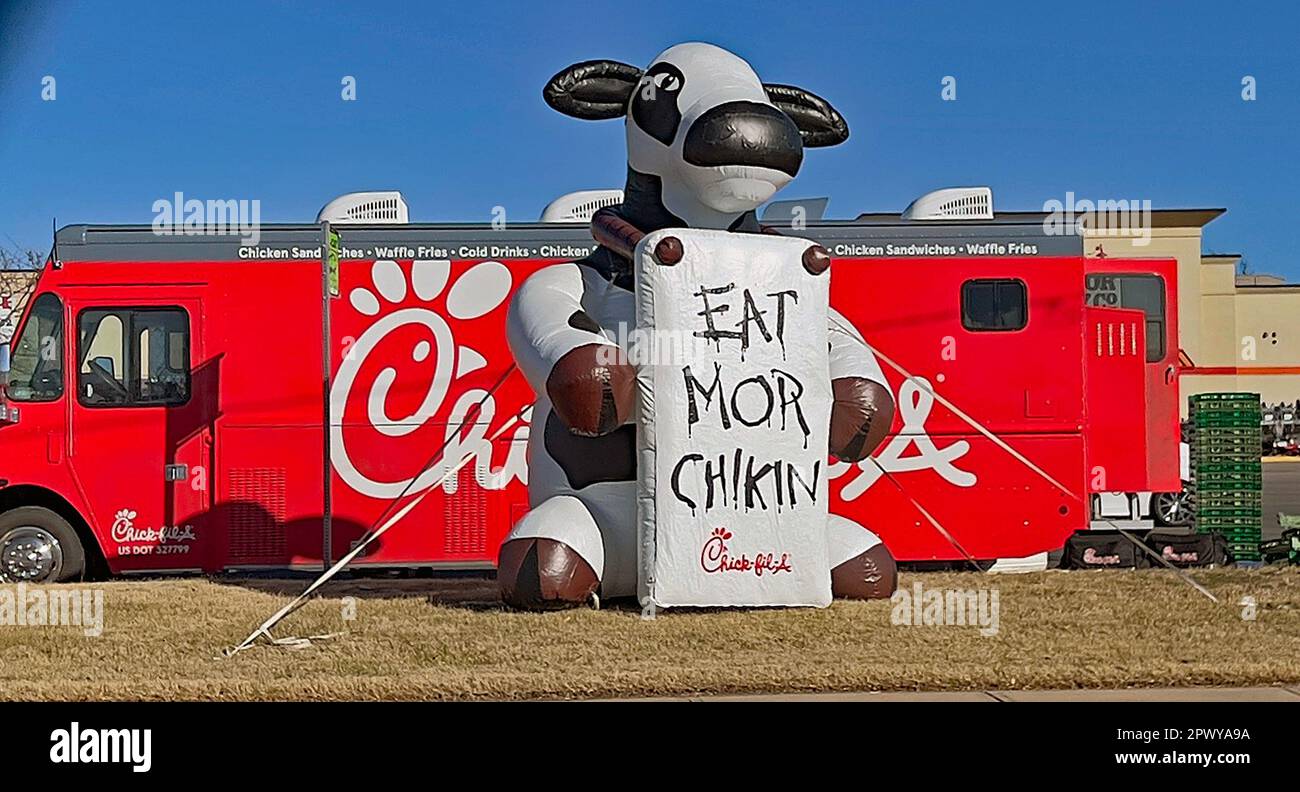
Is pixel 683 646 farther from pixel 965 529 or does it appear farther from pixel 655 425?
pixel 965 529

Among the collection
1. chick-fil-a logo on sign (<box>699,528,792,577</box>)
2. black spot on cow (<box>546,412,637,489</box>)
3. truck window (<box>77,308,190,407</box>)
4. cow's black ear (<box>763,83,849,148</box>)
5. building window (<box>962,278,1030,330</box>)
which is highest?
cow's black ear (<box>763,83,849,148</box>)

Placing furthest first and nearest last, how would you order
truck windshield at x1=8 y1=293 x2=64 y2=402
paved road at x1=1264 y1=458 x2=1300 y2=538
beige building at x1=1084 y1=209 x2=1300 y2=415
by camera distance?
beige building at x1=1084 y1=209 x2=1300 y2=415, paved road at x1=1264 y1=458 x2=1300 y2=538, truck windshield at x1=8 y1=293 x2=64 y2=402

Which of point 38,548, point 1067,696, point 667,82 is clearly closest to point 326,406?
point 38,548

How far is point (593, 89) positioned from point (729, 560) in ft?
9.74

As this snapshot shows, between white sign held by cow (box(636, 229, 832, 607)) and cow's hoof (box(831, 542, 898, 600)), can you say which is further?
cow's hoof (box(831, 542, 898, 600))

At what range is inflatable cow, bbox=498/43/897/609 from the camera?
26.7 ft

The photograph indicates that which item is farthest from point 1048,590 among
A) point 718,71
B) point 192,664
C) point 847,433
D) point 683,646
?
point 192,664

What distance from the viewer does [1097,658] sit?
22.7 feet

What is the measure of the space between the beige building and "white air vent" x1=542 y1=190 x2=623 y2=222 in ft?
80.7

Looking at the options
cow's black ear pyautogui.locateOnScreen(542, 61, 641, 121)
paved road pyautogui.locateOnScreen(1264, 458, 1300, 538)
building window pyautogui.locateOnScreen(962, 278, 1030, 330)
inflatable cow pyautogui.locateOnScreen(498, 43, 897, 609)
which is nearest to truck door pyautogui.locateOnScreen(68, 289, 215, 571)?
inflatable cow pyautogui.locateOnScreen(498, 43, 897, 609)

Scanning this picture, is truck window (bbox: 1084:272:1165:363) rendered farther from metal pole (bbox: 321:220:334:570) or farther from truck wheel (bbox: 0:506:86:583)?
truck wheel (bbox: 0:506:86:583)

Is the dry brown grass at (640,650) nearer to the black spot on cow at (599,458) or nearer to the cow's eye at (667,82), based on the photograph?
the black spot on cow at (599,458)

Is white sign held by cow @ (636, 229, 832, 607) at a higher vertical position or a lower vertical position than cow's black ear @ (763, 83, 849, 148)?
lower
